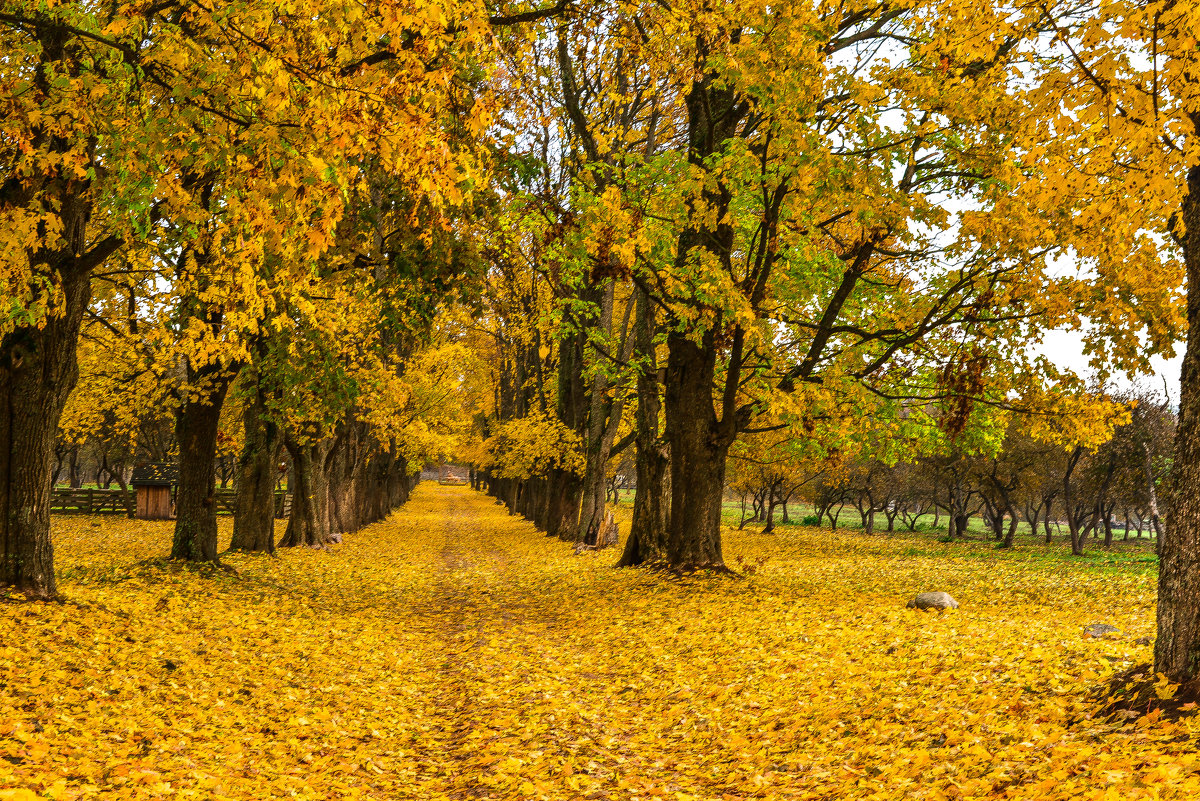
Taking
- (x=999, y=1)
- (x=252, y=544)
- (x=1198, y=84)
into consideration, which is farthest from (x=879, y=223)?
(x=252, y=544)

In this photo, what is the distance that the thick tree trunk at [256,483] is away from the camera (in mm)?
17531

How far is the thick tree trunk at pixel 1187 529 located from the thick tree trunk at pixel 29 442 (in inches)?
426

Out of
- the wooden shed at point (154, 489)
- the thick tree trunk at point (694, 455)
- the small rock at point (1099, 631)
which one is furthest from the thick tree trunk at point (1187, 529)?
the wooden shed at point (154, 489)

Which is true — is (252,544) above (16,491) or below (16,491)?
below

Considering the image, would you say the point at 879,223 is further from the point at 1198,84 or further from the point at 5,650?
the point at 5,650

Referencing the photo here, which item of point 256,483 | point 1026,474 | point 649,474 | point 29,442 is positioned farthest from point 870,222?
point 1026,474

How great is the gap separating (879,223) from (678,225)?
3477 mm

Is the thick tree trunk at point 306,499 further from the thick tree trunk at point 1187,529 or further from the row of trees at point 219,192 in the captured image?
the thick tree trunk at point 1187,529

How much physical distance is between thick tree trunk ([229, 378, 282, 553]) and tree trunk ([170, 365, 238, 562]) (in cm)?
271

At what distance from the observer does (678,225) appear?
1261 cm

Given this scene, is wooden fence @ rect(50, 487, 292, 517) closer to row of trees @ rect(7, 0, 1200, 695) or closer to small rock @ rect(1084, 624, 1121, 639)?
row of trees @ rect(7, 0, 1200, 695)

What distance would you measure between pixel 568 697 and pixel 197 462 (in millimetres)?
9965

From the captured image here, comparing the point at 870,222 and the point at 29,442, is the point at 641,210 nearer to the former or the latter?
the point at 870,222

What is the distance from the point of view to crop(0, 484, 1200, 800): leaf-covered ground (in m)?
4.83
